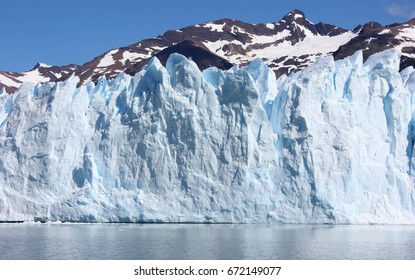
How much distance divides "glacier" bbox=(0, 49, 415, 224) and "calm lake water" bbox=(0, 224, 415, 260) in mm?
796

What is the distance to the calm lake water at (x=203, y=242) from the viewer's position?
18812 millimetres

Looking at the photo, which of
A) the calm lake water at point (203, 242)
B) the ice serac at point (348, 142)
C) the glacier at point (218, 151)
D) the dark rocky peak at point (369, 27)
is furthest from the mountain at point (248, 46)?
the calm lake water at point (203, 242)

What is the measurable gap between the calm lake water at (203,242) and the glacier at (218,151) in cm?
80

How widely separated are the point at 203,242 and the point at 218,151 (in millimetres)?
6018

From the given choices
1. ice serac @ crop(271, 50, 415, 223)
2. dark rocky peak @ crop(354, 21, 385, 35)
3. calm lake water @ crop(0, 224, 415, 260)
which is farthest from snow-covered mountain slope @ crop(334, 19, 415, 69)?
calm lake water @ crop(0, 224, 415, 260)

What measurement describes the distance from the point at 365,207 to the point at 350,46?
4827 cm

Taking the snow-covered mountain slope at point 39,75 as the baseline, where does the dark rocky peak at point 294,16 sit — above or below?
above

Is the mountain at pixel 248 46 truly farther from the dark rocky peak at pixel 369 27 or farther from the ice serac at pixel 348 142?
the ice serac at pixel 348 142

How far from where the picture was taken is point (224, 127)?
88.8ft

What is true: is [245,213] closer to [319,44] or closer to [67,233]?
[67,233]

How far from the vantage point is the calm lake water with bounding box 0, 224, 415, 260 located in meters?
18.8

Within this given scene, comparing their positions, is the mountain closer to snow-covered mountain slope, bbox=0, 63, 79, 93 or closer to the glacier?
snow-covered mountain slope, bbox=0, 63, 79, 93

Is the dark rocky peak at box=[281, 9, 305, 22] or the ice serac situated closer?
the ice serac

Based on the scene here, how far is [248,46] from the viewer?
3556 inches
